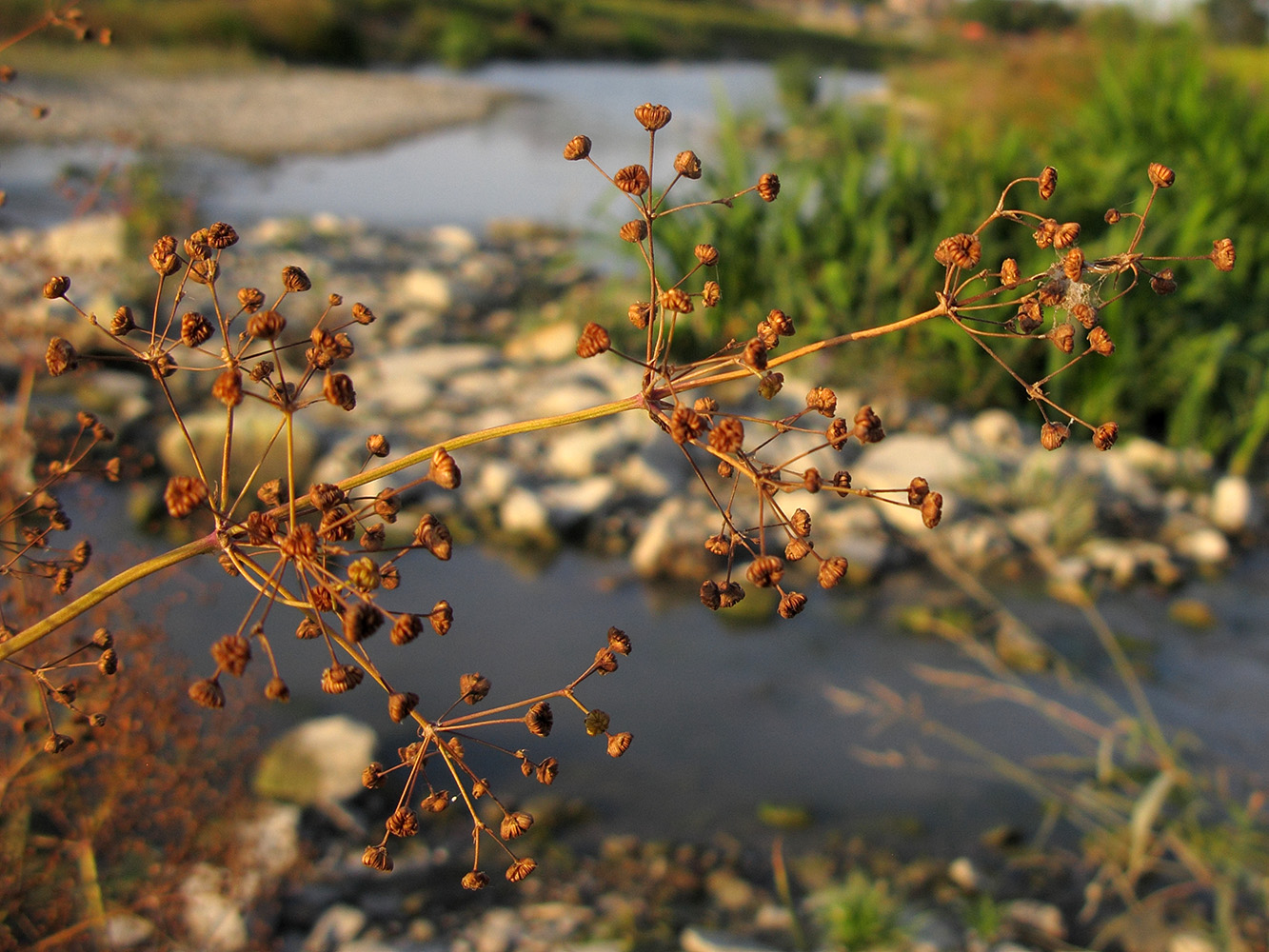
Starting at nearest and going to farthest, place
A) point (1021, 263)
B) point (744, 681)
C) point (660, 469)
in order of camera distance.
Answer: point (744, 681) → point (660, 469) → point (1021, 263)

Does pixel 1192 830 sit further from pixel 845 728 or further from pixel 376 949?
pixel 376 949

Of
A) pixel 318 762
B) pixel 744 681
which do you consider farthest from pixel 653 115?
pixel 744 681

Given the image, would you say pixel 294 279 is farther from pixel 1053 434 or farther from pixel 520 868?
pixel 1053 434

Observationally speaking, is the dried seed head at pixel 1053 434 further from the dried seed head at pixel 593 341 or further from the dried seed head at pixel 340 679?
the dried seed head at pixel 340 679

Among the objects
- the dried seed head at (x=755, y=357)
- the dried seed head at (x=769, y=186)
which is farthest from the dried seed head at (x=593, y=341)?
the dried seed head at (x=769, y=186)

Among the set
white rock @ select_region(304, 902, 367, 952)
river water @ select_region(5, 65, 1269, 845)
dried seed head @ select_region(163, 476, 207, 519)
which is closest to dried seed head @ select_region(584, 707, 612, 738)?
dried seed head @ select_region(163, 476, 207, 519)

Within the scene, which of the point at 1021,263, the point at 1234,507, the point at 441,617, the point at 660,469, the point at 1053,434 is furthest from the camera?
the point at 1021,263

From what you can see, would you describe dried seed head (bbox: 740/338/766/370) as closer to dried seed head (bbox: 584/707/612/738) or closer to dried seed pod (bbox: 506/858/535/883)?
dried seed head (bbox: 584/707/612/738)
